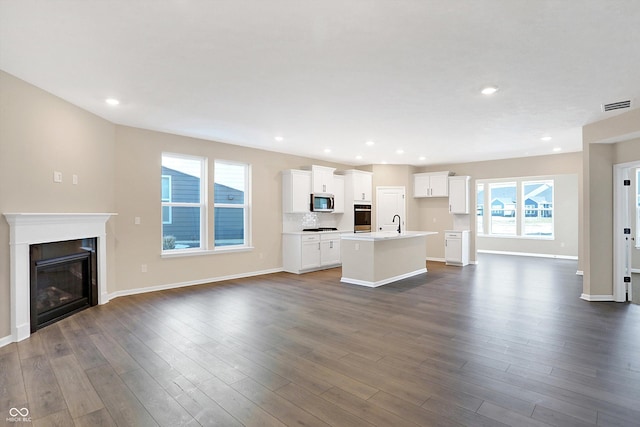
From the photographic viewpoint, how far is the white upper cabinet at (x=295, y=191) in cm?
702

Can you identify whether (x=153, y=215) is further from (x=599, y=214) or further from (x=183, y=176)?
(x=599, y=214)

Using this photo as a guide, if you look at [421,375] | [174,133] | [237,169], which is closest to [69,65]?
[174,133]

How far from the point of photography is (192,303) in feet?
15.1

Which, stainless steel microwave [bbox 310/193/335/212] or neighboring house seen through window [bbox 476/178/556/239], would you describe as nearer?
stainless steel microwave [bbox 310/193/335/212]

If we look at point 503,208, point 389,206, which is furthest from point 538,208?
point 389,206

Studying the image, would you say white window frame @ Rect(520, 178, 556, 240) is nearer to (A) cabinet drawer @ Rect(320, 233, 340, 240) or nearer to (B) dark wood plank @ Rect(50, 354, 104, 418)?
(A) cabinet drawer @ Rect(320, 233, 340, 240)

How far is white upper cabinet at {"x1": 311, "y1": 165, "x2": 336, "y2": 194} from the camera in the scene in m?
7.39

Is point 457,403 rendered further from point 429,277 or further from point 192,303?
point 429,277

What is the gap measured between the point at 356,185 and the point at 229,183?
3.28 metres

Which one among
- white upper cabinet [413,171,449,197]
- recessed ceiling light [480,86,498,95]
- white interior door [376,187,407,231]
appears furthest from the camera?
white interior door [376,187,407,231]

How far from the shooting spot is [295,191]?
7.07m

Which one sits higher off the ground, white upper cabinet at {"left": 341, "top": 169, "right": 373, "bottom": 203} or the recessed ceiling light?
the recessed ceiling light

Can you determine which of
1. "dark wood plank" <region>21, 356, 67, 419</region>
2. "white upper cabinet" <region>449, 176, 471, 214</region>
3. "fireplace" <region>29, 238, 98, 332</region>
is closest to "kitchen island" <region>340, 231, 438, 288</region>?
"white upper cabinet" <region>449, 176, 471, 214</region>
